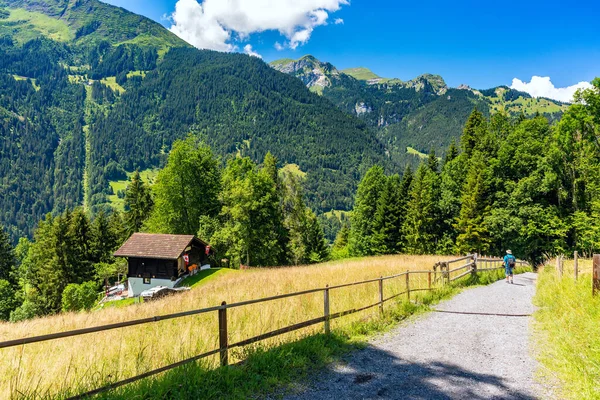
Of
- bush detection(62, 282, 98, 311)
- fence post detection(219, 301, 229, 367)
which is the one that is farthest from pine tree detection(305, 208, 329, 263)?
fence post detection(219, 301, 229, 367)

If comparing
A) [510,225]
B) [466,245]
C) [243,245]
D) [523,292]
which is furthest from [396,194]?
[523,292]

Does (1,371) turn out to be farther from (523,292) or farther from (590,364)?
(523,292)

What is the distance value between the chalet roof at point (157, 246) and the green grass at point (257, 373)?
34807 mm

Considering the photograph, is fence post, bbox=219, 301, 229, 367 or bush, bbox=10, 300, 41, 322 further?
bush, bbox=10, 300, 41, 322

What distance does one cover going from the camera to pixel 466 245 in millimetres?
45344

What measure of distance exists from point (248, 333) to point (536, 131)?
49.6 meters

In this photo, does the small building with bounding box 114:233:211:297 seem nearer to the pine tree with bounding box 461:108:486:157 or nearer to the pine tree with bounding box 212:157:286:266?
the pine tree with bounding box 212:157:286:266

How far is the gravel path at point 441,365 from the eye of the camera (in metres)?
5.81

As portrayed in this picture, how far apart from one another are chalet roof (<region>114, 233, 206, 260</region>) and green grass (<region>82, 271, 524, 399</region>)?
34807 mm

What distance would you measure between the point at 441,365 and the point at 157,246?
39.8 metres

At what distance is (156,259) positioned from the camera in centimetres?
4209

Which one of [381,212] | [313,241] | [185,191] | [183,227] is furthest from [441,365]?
[313,241]

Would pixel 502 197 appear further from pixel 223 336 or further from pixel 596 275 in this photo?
pixel 223 336

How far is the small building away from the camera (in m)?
41.0
